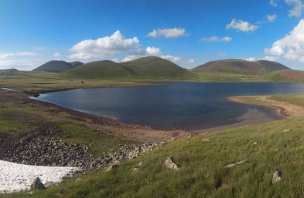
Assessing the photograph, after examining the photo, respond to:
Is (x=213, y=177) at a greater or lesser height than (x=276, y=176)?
lesser

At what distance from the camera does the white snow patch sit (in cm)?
2419

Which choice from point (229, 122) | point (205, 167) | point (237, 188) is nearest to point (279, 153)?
point (205, 167)

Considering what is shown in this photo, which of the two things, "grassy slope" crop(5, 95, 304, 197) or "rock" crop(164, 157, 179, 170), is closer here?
"grassy slope" crop(5, 95, 304, 197)

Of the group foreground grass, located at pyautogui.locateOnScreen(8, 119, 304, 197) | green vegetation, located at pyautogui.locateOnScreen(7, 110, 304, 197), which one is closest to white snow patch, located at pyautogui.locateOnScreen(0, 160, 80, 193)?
green vegetation, located at pyautogui.locateOnScreen(7, 110, 304, 197)

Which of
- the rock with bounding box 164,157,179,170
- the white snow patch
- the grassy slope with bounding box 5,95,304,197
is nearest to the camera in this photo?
the grassy slope with bounding box 5,95,304,197

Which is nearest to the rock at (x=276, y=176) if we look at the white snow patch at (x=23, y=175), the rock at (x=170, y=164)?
the rock at (x=170, y=164)

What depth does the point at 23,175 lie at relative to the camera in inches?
1088

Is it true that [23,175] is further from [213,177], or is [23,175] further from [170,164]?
[213,177]

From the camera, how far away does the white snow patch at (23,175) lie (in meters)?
24.2

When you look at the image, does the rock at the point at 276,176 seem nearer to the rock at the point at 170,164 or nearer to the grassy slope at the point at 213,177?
the grassy slope at the point at 213,177

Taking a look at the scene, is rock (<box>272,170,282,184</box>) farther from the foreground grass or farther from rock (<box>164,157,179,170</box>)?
rock (<box>164,157,179,170</box>)

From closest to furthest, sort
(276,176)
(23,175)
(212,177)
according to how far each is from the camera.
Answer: (276,176)
(212,177)
(23,175)

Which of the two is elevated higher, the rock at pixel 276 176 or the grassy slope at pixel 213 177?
the rock at pixel 276 176

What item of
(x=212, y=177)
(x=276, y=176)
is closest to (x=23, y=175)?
(x=212, y=177)
